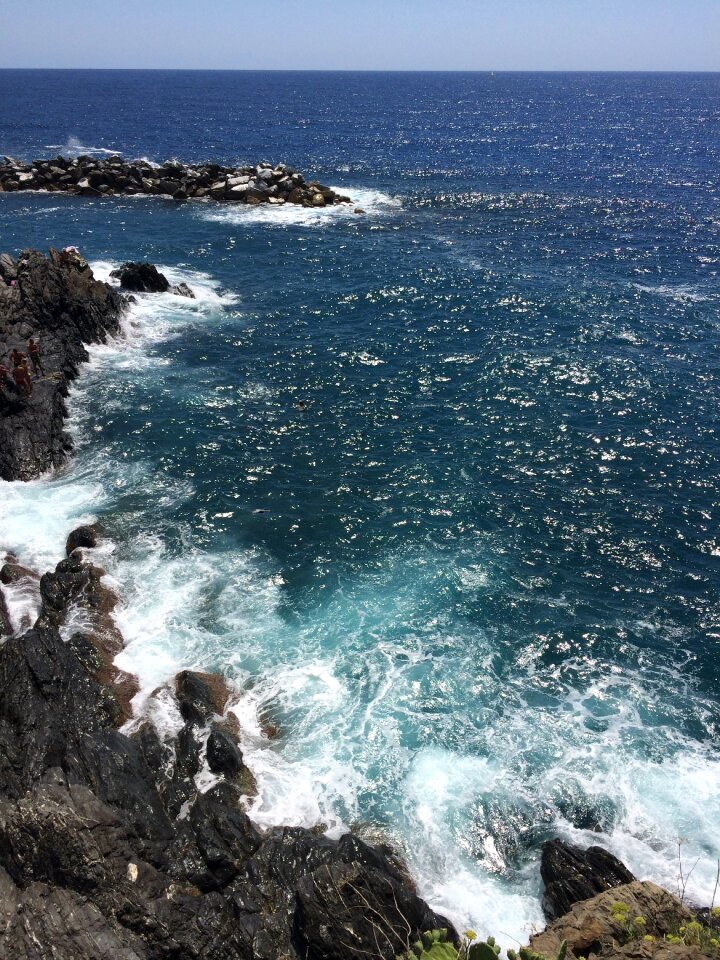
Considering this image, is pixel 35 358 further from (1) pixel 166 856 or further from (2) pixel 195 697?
(1) pixel 166 856

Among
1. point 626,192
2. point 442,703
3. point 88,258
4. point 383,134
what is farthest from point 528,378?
point 383,134

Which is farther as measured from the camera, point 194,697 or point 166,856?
point 194,697

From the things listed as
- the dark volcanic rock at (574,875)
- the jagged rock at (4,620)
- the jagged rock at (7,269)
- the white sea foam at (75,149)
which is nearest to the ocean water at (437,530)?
the jagged rock at (4,620)

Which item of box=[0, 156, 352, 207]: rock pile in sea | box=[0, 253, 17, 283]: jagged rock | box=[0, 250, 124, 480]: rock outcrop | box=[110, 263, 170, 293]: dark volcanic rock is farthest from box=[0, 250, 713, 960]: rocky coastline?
box=[0, 156, 352, 207]: rock pile in sea

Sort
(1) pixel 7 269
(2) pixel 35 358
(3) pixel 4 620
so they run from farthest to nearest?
1. (1) pixel 7 269
2. (2) pixel 35 358
3. (3) pixel 4 620

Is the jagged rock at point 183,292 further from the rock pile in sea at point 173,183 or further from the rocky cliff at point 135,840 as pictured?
the rock pile in sea at point 173,183

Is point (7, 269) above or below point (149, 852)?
above

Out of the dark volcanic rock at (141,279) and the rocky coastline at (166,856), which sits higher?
the dark volcanic rock at (141,279)

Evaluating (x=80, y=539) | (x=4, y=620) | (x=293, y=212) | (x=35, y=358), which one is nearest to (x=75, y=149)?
(x=293, y=212)
